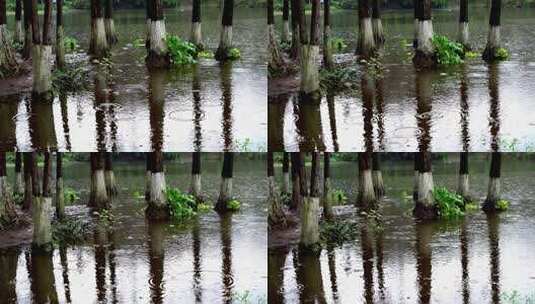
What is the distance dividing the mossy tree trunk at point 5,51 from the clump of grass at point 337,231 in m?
3.30

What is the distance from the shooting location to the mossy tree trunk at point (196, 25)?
783 centimetres

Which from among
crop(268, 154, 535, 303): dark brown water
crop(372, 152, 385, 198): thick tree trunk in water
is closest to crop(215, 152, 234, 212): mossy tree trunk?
crop(268, 154, 535, 303): dark brown water

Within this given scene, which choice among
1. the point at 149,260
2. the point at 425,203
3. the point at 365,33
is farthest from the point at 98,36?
the point at 425,203

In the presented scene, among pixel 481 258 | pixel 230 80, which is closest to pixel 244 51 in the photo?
pixel 230 80

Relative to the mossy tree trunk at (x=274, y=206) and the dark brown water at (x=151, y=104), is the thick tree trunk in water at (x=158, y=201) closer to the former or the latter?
the dark brown water at (x=151, y=104)

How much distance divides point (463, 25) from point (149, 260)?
376cm

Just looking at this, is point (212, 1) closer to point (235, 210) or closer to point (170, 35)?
point (170, 35)

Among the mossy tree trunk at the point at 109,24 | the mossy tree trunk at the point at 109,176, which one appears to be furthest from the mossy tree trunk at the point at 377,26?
the mossy tree trunk at the point at 109,176

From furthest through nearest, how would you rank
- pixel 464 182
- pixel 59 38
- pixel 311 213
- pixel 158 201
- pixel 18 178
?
1. pixel 158 201
2. pixel 464 182
3. pixel 311 213
4. pixel 18 178
5. pixel 59 38

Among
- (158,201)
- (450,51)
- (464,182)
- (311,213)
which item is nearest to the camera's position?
(450,51)

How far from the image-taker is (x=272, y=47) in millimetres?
7953

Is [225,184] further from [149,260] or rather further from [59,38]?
[59,38]

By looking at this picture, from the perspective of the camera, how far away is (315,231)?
338 inches

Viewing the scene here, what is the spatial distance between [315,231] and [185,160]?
1.52 metres
